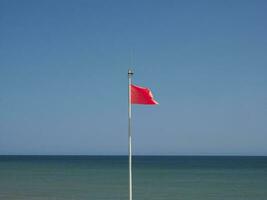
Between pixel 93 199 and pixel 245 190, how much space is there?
1418 centimetres

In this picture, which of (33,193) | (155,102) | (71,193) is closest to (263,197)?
(71,193)

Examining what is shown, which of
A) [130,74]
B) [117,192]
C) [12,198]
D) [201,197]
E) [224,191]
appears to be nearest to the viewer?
[130,74]

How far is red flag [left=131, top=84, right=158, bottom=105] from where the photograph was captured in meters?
16.7

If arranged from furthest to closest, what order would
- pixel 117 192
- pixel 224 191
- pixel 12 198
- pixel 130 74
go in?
pixel 224 191, pixel 117 192, pixel 12 198, pixel 130 74

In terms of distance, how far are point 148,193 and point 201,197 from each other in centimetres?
433

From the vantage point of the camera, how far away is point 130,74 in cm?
1652

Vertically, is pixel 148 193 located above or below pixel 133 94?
below

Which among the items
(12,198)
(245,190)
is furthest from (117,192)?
(245,190)

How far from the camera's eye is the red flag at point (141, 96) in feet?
54.9

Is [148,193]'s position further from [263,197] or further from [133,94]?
[133,94]

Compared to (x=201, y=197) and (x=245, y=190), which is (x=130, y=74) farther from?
(x=245, y=190)

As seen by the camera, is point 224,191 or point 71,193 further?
point 224,191

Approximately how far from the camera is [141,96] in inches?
663

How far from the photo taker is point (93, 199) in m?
31.0
